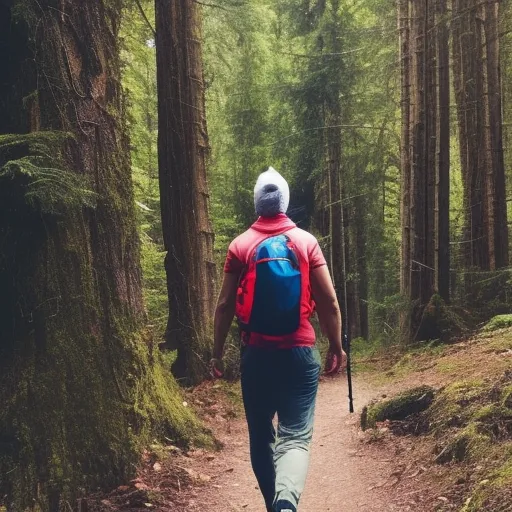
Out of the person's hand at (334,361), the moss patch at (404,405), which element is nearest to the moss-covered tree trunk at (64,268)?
the person's hand at (334,361)

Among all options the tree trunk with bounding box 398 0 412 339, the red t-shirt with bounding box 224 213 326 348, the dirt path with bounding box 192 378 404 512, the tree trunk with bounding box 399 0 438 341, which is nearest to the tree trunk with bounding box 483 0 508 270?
the tree trunk with bounding box 399 0 438 341

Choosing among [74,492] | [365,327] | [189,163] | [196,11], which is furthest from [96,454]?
[365,327]

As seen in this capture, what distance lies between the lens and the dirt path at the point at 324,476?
15.4 feet

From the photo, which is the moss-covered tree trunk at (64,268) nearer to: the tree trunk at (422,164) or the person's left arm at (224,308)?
the person's left arm at (224,308)

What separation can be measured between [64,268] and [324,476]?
10.0ft

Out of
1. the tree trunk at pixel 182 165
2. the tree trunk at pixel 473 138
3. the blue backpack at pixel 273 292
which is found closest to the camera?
the blue backpack at pixel 273 292

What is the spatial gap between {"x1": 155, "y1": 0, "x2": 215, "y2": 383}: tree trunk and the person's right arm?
5.32 m

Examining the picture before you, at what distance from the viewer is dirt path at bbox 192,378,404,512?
4695mm

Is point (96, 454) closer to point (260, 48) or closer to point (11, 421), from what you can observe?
point (11, 421)

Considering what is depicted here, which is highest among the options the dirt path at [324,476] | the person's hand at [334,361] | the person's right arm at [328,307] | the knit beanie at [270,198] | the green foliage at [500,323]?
the knit beanie at [270,198]

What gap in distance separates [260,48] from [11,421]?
15.2 m

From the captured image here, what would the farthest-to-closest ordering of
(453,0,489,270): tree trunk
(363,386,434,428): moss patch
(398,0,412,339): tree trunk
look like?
(398,0,412,339): tree trunk → (453,0,489,270): tree trunk → (363,386,434,428): moss patch

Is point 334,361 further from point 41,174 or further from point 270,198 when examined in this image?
point 41,174

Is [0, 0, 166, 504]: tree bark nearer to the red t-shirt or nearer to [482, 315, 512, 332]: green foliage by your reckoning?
the red t-shirt
